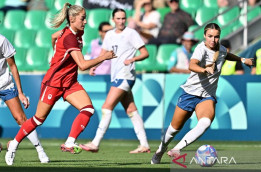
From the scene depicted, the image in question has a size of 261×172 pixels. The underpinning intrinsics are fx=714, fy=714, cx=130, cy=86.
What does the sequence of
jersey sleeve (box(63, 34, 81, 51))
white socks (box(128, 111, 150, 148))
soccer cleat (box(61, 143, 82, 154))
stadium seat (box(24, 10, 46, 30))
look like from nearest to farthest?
soccer cleat (box(61, 143, 82, 154)), jersey sleeve (box(63, 34, 81, 51)), white socks (box(128, 111, 150, 148)), stadium seat (box(24, 10, 46, 30))

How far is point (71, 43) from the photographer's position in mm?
8977

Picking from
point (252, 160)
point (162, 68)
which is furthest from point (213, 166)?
point (162, 68)

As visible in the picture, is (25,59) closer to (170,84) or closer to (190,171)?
(170,84)

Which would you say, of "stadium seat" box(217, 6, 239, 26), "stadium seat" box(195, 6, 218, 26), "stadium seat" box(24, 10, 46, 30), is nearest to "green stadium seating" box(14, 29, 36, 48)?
"stadium seat" box(24, 10, 46, 30)

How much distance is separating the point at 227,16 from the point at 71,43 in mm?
10067

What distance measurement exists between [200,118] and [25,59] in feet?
34.7

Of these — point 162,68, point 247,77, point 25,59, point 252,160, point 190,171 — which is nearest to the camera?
point 190,171

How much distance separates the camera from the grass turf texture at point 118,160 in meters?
8.90

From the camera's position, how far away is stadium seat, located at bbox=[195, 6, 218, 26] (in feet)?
60.4

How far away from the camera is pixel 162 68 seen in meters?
17.2

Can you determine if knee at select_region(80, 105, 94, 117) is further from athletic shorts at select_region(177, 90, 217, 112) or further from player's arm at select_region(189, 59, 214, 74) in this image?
player's arm at select_region(189, 59, 214, 74)

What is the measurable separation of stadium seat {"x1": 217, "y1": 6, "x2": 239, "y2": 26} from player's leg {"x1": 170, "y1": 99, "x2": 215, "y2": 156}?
932 cm

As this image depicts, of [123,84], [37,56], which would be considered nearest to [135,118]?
[123,84]

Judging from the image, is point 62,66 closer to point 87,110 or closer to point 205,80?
point 87,110
